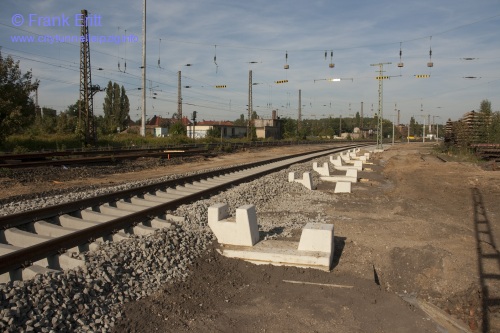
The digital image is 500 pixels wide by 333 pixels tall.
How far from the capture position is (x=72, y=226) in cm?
733

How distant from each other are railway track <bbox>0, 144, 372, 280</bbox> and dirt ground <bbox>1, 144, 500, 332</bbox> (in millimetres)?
1488

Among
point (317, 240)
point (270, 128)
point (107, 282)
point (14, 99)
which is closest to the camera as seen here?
point (107, 282)

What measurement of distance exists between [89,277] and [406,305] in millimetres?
3555

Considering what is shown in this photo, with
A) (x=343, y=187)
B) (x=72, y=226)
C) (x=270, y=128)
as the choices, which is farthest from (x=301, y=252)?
(x=270, y=128)

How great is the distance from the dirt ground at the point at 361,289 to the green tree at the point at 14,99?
24416 mm

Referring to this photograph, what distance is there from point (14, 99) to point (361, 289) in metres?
29.3

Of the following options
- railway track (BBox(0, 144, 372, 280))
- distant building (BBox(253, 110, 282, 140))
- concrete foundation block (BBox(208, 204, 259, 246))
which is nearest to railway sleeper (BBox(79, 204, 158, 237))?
railway track (BBox(0, 144, 372, 280))

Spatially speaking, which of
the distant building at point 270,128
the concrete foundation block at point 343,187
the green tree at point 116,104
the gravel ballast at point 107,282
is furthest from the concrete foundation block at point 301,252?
the distant building at point 270,128

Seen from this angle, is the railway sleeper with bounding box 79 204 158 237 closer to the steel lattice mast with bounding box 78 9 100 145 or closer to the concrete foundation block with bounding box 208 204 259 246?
the concrete foundation block with bounding box 208 204 259 246

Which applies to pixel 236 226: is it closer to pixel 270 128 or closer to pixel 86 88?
pixel 86 88

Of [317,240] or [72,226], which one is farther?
[72,226]

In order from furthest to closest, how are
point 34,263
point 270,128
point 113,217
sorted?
point 270,128 → point 113,217 → point 34,263

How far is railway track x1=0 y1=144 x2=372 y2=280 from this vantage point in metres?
5.01

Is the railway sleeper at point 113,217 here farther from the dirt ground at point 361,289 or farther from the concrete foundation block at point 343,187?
the concrete foundation block at point 343,187
